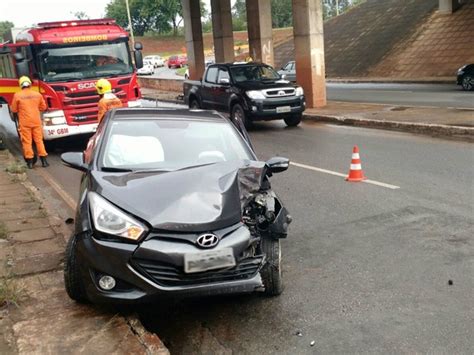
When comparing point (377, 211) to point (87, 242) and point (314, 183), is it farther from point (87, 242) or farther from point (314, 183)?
point (87, 242)

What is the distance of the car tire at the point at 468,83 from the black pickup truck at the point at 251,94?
1042 centimetres

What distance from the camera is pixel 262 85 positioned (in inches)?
589

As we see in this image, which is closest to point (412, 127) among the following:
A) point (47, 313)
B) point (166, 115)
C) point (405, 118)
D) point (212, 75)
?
point (405, 118)

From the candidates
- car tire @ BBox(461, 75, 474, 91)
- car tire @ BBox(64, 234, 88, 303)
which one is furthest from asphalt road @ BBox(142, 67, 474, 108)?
car tire @ BBox(64, 234, 88, 303)

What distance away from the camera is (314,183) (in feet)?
27.8

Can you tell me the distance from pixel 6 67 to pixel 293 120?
8437 millimetres

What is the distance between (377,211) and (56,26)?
30.3 ft

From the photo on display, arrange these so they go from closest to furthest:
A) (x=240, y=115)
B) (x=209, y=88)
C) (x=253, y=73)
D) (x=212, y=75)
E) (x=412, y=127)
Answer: (x=412, y=127) → (x=240, y=115) → (x=253, y=73) → (x=209, y=88) → (x=212, y=75)

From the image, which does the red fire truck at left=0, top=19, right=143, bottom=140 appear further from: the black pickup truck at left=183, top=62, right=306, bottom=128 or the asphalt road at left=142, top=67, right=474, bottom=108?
the asphalt road at left=142, top=67, right=474, bottom=108

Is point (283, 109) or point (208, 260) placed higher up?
point (208, 260)

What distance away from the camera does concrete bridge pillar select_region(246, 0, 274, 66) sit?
1003 inches

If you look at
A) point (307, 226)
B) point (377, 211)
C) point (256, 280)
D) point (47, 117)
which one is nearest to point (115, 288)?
point (256, 280)

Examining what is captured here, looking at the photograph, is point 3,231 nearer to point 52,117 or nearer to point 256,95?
point 52,117

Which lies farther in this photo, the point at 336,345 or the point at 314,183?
the point at 314,183
